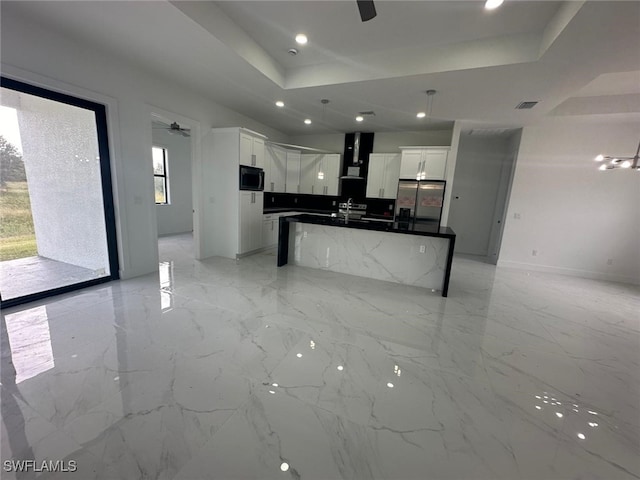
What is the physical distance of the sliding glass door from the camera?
278 centimetres

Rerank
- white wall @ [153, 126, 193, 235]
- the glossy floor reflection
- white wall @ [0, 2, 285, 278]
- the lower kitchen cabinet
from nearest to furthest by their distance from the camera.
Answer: the glossy floor reflection < white wall @ [0, 2, 285, 278] < the lower kitchen cabinet < white wall @ [153, 126, 193, 235]

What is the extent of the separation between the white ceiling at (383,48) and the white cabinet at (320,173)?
2.28 metres

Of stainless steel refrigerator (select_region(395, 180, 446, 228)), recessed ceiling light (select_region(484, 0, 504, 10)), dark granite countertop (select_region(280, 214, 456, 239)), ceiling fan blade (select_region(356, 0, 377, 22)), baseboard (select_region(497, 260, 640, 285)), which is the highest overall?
recessed ceiling light (select_region(484, 0, 504, 10))

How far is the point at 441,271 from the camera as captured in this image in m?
3.84

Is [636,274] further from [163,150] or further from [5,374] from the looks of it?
[163,150]

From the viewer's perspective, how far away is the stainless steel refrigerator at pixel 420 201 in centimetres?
527

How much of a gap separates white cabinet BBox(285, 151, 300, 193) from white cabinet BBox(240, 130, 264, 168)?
1.49 metres

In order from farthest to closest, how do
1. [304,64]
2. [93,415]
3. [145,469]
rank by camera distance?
[304,64] < [93,415] < [145,469]

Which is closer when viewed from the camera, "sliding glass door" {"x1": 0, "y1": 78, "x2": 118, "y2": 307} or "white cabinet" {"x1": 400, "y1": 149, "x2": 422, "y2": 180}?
"sliding glass door" {"x1": 0, "y1": 78, "x2": 118, "y2": 307}

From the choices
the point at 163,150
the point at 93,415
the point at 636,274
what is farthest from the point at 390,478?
the point at 163,150

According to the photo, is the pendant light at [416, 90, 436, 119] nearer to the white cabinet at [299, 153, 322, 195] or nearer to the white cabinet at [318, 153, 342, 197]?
the white cabinet at [318, 153, 342, 197]

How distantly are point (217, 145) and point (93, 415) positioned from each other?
427 centimetres

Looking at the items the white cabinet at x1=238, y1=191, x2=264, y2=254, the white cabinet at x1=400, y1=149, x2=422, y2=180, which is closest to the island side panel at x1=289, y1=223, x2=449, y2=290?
the white cabinet at x1=238, y1=191, x2=264, y2=254

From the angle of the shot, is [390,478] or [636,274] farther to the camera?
[636,274]
